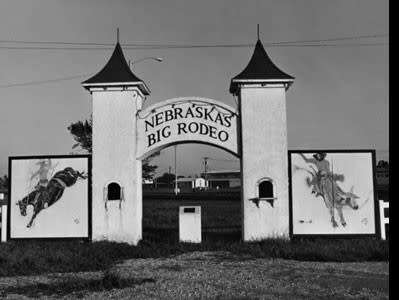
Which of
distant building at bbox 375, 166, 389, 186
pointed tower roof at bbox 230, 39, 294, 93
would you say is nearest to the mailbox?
pointed tower roof at bbox 230, 39, 294, 93

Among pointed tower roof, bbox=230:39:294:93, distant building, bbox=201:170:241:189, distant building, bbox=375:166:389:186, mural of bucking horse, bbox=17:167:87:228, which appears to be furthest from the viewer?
distant building, bbox=201:170:241:189

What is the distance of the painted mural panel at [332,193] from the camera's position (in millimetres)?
12547

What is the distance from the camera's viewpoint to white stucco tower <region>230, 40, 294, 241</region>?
12477 millimetres

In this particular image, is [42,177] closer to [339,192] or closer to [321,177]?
[321,177]

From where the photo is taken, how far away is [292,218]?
41.2 ft

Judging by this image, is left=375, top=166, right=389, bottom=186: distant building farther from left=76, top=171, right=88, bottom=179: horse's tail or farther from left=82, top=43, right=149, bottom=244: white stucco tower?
left=76, top=171, right=88, bottom=179: horse's tail

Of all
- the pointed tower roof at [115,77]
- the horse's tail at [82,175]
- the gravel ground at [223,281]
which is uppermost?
the pointed tower roof at [115,77]

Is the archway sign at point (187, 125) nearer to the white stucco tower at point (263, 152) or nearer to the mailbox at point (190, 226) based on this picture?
the white stucco tower at point (263, 152)

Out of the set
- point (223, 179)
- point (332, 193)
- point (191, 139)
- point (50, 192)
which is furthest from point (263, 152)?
point (223, 179)

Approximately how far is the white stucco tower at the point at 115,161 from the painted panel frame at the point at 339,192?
14.6 ft

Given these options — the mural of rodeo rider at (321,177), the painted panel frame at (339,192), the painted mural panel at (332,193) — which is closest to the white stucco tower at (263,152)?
the painted panel frame at (339,192)

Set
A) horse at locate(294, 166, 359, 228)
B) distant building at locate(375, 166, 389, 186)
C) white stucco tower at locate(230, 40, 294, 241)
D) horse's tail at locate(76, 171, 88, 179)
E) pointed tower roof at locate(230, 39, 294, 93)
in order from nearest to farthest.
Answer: white stucco tower at locate(230, 40, 294, 241) < horse at locate(294, 166, 359, 228) < pointed tower roof at locate(230, 39, 294, 93) < horse's tail at locate(76, 171, 88, 179) < distant building at locate(375, 166, 389, 186)

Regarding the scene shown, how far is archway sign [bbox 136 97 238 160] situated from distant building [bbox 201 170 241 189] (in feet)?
303

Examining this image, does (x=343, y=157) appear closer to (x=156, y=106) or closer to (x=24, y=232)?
(x=156, y=106)
